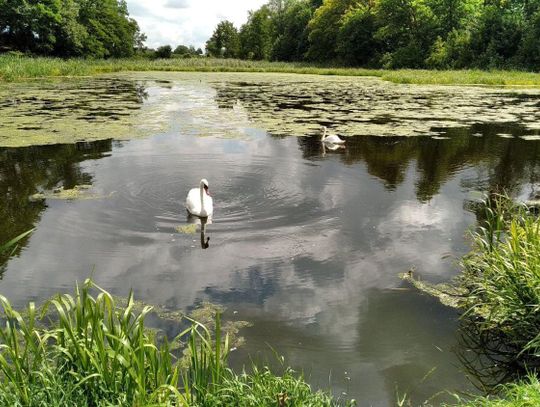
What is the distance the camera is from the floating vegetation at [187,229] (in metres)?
5.58

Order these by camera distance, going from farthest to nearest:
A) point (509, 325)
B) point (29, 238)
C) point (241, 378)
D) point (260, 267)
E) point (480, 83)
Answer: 1. point (480, 83)
2. point (29, 238)
3. point (260, 267)
4. point (509, 325)
5. point (241, 378)

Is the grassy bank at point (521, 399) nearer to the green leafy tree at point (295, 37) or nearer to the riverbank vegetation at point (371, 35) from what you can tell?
the riverbank vegetation at point (371, 35)

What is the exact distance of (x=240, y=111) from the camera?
14.3 meters

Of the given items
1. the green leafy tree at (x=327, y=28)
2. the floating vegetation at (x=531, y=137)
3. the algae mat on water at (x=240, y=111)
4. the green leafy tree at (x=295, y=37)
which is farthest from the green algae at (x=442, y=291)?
the green leafy tree at (x=295, y=37)

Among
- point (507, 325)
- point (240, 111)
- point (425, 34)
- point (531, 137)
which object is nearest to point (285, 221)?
point (507, 325)

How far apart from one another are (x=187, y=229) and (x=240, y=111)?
9257 millimetres

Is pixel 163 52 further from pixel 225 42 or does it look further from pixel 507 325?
pixel 507 325

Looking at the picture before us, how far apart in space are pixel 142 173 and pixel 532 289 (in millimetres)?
6123

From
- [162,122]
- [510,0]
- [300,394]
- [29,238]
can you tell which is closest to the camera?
[300,394]

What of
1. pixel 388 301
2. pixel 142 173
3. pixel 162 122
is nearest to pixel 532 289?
pixel 388 301

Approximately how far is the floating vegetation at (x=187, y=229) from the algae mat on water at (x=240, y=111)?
17.7 ft

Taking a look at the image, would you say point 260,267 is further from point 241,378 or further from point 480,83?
point 480,83

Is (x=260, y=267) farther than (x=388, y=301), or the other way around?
(x=260, y=267)

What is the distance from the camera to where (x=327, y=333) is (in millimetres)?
3695
